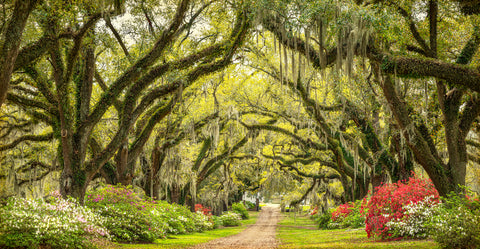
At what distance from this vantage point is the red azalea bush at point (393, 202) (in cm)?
1130

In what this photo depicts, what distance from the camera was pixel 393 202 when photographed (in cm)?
1180

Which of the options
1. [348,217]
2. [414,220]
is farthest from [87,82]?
[348,217]

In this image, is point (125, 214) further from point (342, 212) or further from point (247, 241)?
point (342, 212)

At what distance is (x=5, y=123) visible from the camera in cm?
1703

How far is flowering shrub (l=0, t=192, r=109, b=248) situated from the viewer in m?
6.73

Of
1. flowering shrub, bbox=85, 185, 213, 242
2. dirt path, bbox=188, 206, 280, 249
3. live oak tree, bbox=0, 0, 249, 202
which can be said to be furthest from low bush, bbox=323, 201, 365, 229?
live oak tree, bbox=0, 0, 249, 202

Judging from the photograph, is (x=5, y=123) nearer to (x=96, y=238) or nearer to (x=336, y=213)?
(x=96, y=238)

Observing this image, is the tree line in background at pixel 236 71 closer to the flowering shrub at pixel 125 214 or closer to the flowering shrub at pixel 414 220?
the flowering shrub at pixel 414 220

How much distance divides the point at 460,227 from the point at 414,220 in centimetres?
341

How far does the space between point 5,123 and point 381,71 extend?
16.8 meters

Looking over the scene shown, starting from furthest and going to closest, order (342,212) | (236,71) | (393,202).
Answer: (342,212), (236,71), (393,202)

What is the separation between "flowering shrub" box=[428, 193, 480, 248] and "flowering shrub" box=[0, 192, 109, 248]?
7.59 metres

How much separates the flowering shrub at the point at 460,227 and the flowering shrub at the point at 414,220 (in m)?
2.15

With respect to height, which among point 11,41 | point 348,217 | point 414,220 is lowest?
point 348,217
